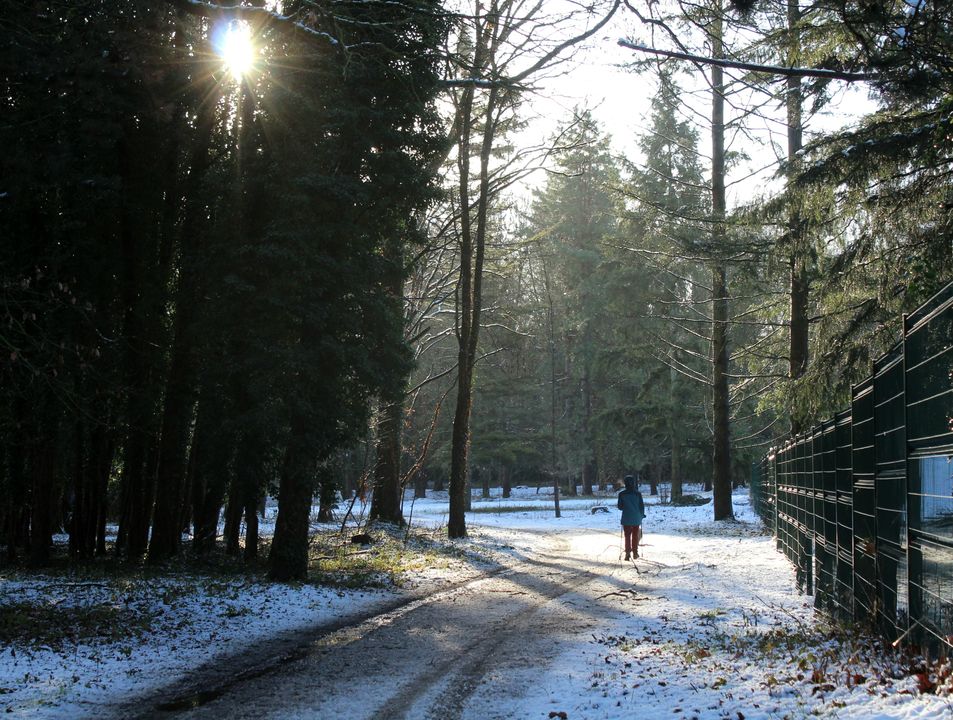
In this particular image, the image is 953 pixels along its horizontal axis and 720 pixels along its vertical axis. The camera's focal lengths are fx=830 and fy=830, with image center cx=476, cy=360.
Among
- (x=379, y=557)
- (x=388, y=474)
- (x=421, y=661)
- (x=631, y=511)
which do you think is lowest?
(x=379, y=557)

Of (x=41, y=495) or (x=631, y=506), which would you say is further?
(x=631, y=506)

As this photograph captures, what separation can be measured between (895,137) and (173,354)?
39.7ft

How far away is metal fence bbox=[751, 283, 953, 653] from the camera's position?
5055 millimetres

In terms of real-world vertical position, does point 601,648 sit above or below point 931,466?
below

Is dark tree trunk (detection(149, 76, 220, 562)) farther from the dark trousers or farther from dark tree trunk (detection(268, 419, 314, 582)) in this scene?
the dark trousers

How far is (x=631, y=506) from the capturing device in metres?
16.1

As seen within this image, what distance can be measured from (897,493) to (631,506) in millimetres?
10101

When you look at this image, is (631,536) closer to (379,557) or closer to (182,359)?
(379,557)

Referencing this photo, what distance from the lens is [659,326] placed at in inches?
1875

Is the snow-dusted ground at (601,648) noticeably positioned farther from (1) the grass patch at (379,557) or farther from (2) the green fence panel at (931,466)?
(1) the grass patch at (379,557)

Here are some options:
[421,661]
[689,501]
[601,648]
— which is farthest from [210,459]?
[689,501]

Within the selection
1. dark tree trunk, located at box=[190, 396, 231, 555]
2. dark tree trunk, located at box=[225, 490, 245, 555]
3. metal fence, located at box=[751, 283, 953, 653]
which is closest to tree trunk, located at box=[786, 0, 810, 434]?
metal fence, located at box=[751, 283, 953, 653]

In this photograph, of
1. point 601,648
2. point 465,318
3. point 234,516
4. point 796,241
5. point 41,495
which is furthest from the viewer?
point 465,318

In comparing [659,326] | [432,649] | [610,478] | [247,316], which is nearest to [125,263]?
[247,316]
